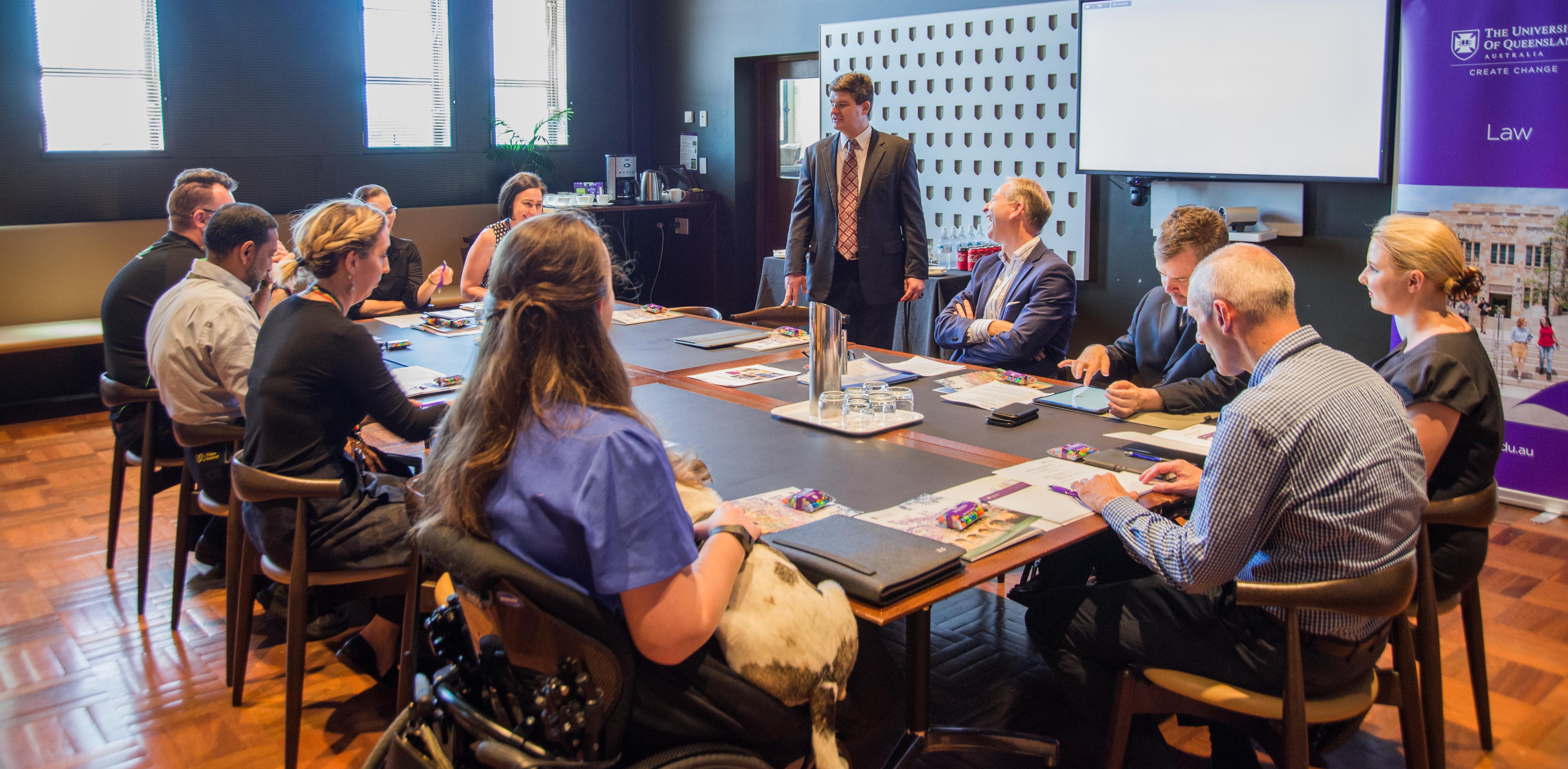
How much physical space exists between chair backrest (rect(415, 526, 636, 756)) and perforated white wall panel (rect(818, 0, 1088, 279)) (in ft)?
14.9

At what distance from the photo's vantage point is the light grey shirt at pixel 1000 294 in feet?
13.1

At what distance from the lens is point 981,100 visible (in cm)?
642

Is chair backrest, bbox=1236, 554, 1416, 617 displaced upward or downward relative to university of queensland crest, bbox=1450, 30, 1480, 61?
downward

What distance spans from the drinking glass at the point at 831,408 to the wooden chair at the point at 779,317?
1.76 metres

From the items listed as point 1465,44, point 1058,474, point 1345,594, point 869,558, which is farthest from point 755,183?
point 1345,594

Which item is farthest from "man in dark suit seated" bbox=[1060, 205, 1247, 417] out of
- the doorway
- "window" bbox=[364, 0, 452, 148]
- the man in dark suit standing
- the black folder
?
"window" bbox=[364, 0, 452, 148]

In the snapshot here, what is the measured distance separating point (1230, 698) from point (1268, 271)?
78 centimetres

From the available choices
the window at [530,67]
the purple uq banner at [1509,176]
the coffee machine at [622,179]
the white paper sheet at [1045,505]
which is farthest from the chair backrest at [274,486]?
the window at [530,67]

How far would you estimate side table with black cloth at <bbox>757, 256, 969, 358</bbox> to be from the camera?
5.95 m

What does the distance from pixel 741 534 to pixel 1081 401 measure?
161 cm

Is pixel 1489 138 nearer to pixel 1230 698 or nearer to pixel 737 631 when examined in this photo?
pixel 1230 698

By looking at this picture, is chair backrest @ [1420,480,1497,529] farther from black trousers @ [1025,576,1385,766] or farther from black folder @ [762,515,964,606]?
black folder @ [762,515,964,606]

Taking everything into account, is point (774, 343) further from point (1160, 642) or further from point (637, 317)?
point (1160, 642)

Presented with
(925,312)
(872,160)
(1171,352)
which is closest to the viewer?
(1171,352)
